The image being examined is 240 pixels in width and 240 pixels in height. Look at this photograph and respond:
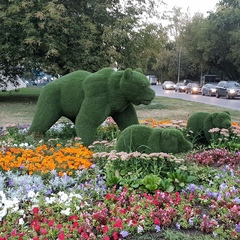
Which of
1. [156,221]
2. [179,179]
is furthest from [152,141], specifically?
[156,221]

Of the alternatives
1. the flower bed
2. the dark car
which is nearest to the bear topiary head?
the flower bed

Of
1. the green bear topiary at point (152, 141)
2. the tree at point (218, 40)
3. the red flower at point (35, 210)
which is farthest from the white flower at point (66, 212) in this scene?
the tree at point (218, 40)

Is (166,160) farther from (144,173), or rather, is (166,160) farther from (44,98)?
(44,98)

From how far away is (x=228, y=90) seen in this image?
94.8ft

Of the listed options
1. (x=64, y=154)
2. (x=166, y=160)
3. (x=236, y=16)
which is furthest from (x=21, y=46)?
(x=236, y=16)

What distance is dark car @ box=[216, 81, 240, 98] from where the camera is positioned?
28.8m

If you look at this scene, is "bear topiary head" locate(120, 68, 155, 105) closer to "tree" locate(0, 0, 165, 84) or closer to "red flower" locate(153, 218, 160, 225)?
"red flower" locate(153, 218, 160, 225)

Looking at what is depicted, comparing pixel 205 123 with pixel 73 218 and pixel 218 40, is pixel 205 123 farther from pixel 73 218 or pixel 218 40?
pixel 218 40

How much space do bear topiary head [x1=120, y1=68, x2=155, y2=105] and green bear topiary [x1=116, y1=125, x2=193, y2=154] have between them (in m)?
1.24

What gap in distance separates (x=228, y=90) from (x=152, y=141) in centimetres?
2518

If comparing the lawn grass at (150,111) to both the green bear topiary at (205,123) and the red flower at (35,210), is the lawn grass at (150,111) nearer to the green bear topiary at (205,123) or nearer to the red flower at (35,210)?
the green bear topiary at (205,123)

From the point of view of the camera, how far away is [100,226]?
3.59m

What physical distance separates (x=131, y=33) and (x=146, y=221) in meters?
17.7

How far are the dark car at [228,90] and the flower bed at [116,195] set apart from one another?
78.2 feet
